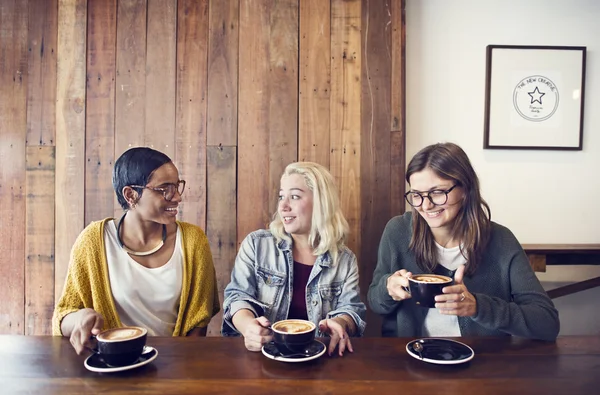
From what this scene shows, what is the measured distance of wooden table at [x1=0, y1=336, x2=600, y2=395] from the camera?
92 cm

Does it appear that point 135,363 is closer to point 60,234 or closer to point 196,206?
point 196,206

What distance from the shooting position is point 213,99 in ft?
6.82

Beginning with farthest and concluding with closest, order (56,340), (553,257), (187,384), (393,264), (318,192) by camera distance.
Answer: (553,257)
(318,192)
(393,264)
(56,340)
(187,384)

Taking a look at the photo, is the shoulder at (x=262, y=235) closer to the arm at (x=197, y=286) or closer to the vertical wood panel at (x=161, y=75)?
the arm at (x=197, y=286)

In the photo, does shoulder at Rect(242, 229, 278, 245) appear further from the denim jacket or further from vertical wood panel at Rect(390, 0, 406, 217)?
vertical wood panel at Rect(390, 0, 406, 217)

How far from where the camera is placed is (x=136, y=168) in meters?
1.59

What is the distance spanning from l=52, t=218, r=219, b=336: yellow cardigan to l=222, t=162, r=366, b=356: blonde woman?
11 cm

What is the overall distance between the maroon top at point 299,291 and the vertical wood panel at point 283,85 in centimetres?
57

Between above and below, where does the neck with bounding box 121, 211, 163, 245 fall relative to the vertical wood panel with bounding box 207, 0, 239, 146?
below

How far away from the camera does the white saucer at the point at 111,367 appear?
97cm

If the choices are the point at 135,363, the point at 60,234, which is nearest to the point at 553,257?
the point at 135,363

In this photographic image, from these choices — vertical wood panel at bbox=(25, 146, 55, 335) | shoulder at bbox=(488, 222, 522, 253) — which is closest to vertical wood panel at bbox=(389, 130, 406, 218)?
shoulder at bbox=(488, 222, 522, 253)

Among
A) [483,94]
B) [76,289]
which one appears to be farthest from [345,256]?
[483,94]

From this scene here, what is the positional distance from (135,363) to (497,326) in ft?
3.47
